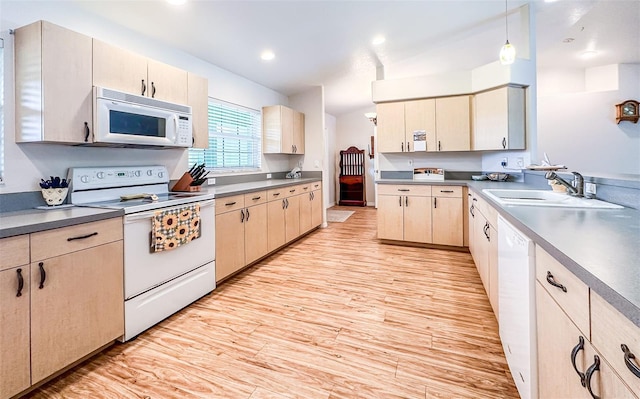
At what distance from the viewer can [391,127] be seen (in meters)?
4.40

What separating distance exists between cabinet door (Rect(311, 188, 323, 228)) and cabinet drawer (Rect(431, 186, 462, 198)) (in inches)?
75.8

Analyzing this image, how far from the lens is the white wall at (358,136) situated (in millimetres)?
8164

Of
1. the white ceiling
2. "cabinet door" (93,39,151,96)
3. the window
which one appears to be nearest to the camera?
"cabinet door" (93,39,151,96)

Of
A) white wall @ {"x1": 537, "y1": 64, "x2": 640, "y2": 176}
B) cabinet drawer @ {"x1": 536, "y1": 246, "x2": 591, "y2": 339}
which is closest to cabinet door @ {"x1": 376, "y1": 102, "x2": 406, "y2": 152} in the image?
white wall @ {"x1": 537, "y1": 64, "x2": 640, "y2": 176}

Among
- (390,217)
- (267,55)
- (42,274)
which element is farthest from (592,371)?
(267,55)

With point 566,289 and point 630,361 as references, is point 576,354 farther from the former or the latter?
point 630,361

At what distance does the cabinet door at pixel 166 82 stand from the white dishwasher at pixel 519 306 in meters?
2.72

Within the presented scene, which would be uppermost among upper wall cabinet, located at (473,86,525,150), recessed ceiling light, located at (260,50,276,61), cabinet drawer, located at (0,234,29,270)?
recessed ceiling light, located at (260,50,276,61)

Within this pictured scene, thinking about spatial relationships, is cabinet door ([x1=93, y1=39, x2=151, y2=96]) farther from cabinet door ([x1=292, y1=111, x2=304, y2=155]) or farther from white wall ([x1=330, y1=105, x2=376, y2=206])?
white wall ([x1=330, y1=105, x2=376, y2=206])

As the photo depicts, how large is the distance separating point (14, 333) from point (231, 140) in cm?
310

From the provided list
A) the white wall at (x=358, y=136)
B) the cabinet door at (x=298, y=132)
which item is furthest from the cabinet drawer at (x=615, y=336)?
the white wall at (x=358, y=136)

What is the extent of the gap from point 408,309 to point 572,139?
4944mm

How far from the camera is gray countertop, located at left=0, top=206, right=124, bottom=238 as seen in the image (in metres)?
1.39

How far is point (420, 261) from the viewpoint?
3561 mm
